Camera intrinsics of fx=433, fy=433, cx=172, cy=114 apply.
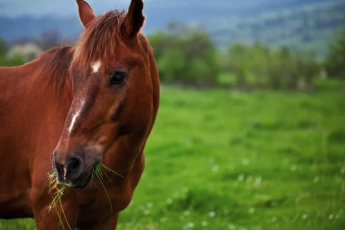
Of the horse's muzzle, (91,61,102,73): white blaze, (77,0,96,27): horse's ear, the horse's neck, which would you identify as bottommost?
the horse's muzzle

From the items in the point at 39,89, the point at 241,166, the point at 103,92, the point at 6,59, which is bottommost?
the point at 6,59

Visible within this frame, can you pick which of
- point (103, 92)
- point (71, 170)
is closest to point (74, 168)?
point (71, 170)

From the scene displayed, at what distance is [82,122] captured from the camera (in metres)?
3.32

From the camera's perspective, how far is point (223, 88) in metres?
37.6

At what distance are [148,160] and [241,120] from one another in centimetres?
836

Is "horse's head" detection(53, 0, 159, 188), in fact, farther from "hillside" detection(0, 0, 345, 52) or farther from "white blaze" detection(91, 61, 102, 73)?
"hillside" detection(0, 0, 345, 52)

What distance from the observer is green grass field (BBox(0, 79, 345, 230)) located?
24.2 feet

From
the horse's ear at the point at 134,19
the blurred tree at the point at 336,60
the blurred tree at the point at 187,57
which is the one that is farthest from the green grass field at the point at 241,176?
the blurred tree at the point at 187,57

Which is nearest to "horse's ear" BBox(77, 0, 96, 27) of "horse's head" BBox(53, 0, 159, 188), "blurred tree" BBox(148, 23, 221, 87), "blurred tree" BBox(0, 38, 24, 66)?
"horse's head" BBox(53, 0, 159, 188)

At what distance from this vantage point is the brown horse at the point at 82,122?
3363 mm

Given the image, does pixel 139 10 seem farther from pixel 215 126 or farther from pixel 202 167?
pixel 215 126

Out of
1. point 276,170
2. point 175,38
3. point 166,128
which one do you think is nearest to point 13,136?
point 276,170

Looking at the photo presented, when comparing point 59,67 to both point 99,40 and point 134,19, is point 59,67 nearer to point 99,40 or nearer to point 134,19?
point 99,40

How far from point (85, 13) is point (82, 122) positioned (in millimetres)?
1377
